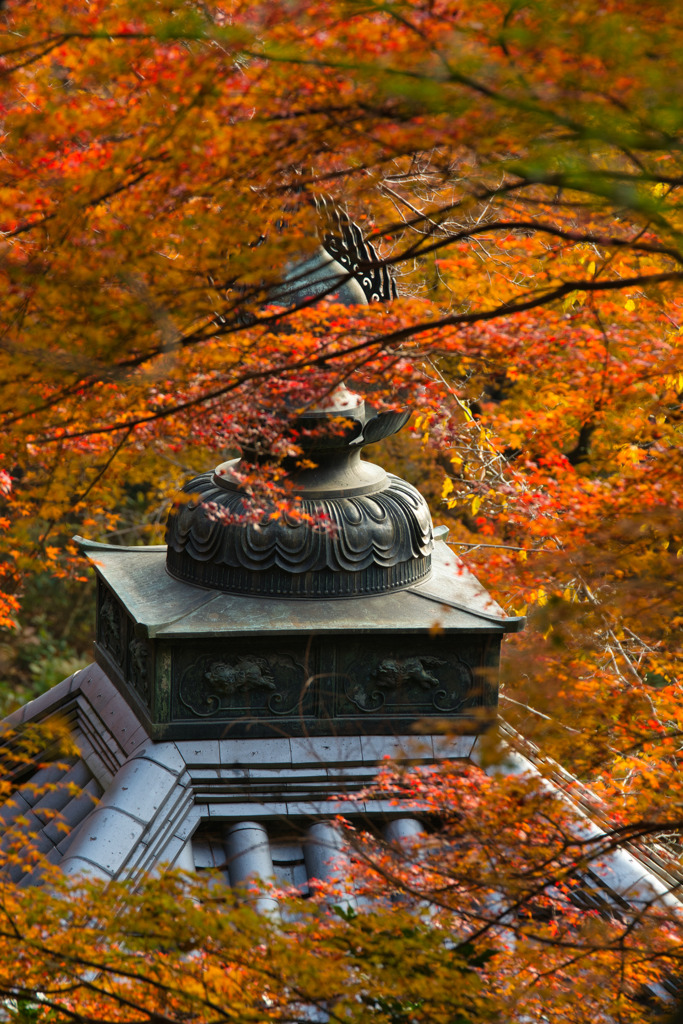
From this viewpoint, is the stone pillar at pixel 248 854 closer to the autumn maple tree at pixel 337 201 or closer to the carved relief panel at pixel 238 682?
the carved relief panel at pixel 238 682

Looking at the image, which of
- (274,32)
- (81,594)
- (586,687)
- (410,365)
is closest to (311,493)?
(410,365)

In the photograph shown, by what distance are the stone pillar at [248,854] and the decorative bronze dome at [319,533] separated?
143 cm

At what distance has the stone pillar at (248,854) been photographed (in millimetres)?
4965

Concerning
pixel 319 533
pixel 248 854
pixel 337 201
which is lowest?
pixel 248 854

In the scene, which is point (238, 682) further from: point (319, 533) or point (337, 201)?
point (337, 201)

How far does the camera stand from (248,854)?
5.12 meters

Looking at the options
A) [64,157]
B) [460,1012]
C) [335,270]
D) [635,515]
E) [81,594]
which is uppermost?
[64,157]

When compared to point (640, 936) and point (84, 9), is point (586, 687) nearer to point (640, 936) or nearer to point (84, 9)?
point (640, 936)

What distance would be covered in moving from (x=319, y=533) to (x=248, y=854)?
1956mm

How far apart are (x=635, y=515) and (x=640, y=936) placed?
166cm

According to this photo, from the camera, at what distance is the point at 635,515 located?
395 cm

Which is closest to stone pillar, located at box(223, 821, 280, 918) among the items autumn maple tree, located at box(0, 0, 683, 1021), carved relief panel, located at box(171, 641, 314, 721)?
carved relief panel, located at box(171, 641, 314, 721)

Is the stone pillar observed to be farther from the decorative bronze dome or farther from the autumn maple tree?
the decorative bronze dome

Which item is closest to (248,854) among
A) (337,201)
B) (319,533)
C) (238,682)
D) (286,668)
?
(238,682)
